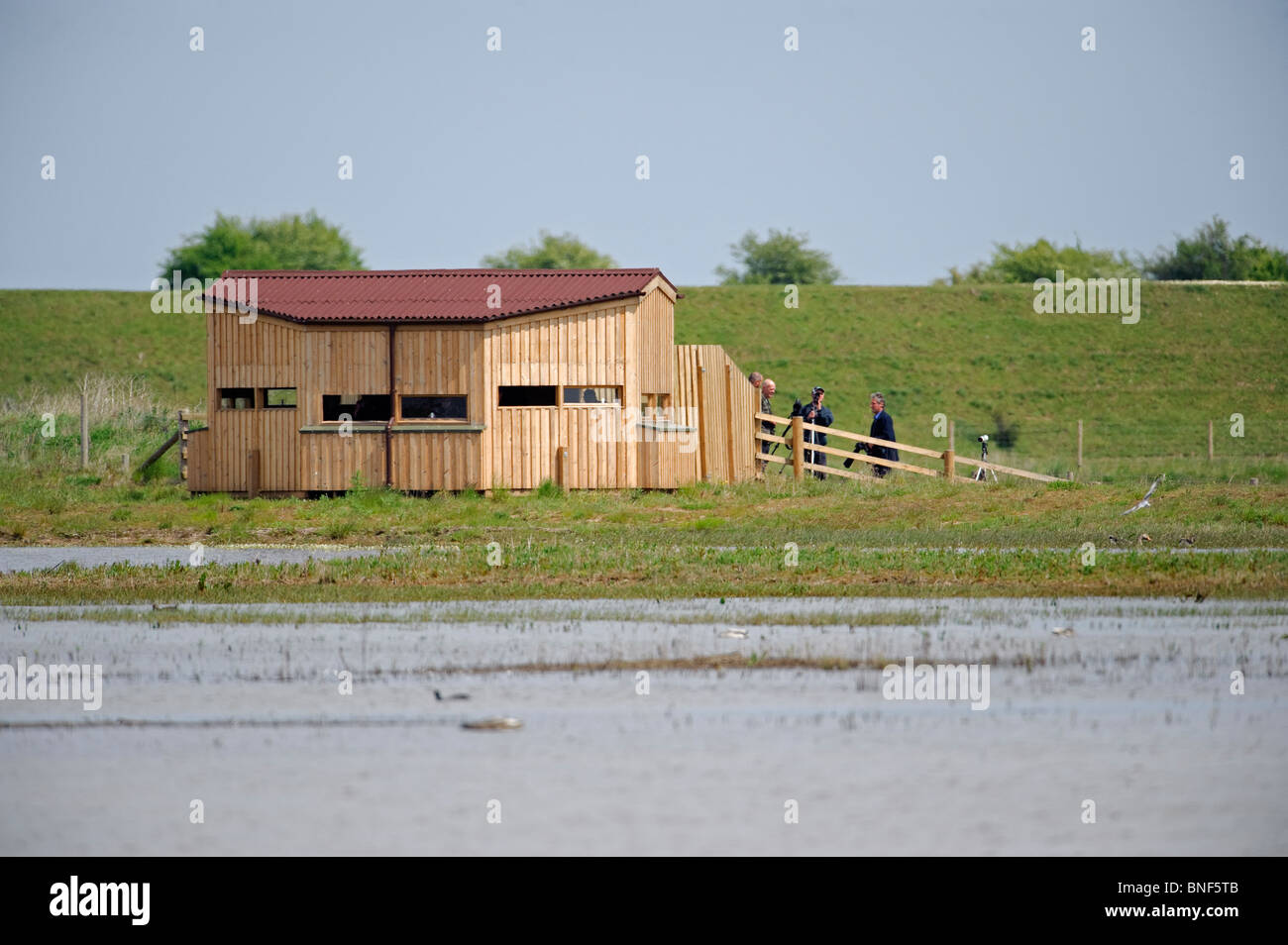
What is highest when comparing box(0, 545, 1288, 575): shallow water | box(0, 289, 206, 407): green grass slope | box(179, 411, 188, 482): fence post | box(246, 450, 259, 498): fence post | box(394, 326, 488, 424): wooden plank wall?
box(0, 289, 206, 407): green grass slope

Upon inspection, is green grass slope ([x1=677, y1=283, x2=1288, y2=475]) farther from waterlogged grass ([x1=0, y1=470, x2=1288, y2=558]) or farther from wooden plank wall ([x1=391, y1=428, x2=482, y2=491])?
waterlogged grass ([x1=0, y1=470, x2=1288, y2=558])

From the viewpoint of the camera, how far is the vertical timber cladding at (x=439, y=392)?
98.5ft

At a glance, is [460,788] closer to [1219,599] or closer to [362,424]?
[1219,599]

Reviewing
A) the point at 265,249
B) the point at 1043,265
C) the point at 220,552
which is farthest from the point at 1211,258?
the point at 220,552

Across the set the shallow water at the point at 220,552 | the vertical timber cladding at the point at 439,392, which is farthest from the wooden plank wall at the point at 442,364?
the shallow water at the point at 220,552

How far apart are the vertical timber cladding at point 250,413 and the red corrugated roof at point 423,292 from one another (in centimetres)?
52

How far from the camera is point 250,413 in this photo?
31.2 meters

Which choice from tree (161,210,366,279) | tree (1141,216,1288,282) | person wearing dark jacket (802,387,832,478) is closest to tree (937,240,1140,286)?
tree (1141,216,1288,282)

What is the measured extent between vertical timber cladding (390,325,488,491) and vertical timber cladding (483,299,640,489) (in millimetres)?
220

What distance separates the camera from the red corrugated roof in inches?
1198

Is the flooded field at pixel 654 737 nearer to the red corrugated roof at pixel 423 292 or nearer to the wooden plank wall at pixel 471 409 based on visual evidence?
the wooden plank wall at pixel 471 409

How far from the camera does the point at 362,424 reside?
1200 inches

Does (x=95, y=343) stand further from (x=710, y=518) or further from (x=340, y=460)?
(x=710, y=518)

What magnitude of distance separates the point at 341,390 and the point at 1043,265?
71.7 m
